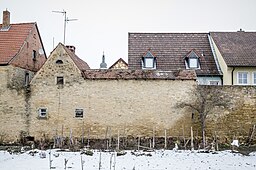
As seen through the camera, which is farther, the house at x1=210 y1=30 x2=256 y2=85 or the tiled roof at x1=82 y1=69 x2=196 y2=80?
the house at x1=210 y1=30 x2=256 y2=85

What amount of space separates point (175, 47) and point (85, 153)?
49.1 ft

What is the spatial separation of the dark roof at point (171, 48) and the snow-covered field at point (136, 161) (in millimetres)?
10559

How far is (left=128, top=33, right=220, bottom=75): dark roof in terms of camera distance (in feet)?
90.1

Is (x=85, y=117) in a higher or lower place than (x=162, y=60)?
lower

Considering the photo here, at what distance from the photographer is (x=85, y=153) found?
57.8ft

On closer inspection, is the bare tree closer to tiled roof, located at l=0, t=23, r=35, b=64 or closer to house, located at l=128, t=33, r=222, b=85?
house, located at l=128, t=33, r=222, b=85

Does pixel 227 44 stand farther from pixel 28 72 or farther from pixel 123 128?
pixel 28 72

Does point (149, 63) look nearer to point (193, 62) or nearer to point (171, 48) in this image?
point (171, 48)

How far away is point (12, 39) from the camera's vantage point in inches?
1013

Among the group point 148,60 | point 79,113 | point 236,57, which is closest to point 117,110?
point 79,113

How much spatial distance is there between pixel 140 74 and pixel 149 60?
5.46 meters

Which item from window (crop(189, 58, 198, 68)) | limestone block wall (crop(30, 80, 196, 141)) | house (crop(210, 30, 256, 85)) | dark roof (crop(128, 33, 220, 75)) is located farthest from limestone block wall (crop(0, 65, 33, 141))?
house (crop(210, 30, 256, 85))

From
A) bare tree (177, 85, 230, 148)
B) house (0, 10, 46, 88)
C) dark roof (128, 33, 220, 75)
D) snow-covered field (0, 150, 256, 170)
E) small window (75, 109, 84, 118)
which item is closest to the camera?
snow-covered field (0, 150, 256, 170)

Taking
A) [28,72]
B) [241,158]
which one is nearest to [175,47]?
[28,72]
